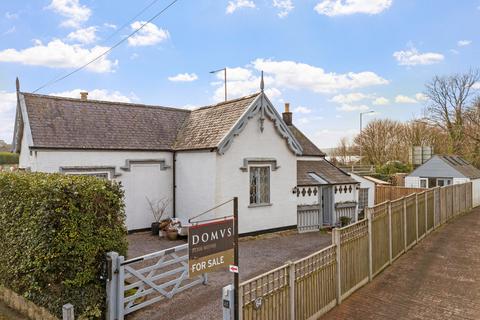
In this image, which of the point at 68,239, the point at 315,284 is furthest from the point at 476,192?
the point at 68,239

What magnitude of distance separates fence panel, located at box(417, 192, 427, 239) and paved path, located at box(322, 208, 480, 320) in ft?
3.51

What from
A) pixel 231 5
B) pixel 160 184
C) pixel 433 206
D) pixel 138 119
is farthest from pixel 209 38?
pixel 433 206

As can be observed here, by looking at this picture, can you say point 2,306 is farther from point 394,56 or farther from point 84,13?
point 394,56

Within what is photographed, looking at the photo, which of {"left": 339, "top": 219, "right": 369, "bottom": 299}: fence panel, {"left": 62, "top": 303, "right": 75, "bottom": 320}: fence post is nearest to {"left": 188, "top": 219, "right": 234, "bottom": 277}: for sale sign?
{"left": 62, "top": 303, "right": 75, "bottom": 320}: fence post

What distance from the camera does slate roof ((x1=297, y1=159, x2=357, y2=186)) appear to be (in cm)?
1706

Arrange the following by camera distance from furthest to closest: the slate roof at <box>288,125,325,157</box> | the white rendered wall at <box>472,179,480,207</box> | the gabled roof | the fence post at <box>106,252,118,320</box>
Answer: the white rendered wall at <box>472,179,480,207</box>
the slate roof at <box>288,125,325,157</box>
the gabled roof
the fence post at <box>106,252,118,320</box>

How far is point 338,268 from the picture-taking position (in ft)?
26.0

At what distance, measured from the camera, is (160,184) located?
51.8 feet

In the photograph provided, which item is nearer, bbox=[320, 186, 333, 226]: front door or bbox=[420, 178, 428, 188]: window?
bbox=[320, 186, 333, 226]: front door

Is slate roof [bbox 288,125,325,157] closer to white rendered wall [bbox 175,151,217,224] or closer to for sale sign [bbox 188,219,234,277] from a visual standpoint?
white rendered wall [bbox 175,151,217,224]

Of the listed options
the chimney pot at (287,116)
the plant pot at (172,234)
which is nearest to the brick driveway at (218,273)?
the plant pot at (172,234)

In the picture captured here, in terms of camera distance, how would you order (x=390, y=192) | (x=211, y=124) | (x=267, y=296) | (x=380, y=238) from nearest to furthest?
(x=267, y=296), (x=380, y=238), (x=211, y=124), (x=390, y=192)

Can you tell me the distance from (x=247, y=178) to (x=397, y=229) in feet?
20.7

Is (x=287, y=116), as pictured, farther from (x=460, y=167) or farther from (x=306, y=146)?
(x=460, y=167)
